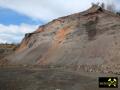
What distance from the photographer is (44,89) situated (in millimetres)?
16969

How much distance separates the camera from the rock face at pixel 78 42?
30.7 metres

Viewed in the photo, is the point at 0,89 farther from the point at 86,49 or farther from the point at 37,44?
the point at 37,44

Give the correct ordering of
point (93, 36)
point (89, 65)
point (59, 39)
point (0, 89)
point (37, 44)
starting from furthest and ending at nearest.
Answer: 1. point (37, 44)
2. point (59, 39)
3. point (93, 36)
4. point (89, 65)
5. point (0, 89)

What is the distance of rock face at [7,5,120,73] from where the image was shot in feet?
101

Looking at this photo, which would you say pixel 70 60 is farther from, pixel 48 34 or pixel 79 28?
pixel 48 34

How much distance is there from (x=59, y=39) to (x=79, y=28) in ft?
12.1

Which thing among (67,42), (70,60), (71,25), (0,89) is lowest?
(0,89)

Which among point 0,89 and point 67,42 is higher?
point 67,42

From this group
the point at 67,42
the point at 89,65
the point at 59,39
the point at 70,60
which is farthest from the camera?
the point at 59,39

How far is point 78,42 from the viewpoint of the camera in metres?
36.4

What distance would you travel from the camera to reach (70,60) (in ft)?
108

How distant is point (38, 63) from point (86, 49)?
7.51 meters

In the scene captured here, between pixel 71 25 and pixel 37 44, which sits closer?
pixel 71 25

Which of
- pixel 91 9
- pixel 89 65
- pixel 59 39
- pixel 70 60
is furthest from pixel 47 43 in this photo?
pixel 89 65
